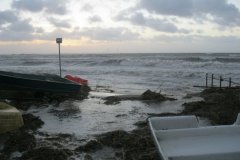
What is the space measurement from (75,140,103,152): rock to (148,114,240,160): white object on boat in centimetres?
155

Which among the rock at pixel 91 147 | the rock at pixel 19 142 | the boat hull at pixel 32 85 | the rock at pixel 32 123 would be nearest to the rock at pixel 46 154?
the rock at pixel 91 147

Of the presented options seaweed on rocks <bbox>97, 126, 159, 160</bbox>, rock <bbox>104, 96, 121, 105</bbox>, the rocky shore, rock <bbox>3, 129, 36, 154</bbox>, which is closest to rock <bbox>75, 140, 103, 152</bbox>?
the rocky shore

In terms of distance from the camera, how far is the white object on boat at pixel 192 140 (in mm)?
5359

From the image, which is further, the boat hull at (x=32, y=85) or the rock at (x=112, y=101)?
the boat hull at (x=32, y=85)

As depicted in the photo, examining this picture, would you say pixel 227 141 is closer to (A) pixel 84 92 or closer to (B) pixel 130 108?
(B) pixel 130 108

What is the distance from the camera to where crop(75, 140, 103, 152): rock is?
24.7ft

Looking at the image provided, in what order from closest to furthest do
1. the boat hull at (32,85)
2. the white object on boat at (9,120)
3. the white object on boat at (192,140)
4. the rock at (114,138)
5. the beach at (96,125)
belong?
the white object on boat at (192,140), the beach at (96,125), the rock at (114,138), the white object on boat at (9,120), the boat hull at (32,85)

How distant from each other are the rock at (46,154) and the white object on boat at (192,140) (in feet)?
6.09

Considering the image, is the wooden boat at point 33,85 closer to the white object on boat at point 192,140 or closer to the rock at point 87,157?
the rock at point 87,157

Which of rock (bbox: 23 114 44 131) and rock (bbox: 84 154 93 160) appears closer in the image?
rock (bbox: 84 154 93 160)

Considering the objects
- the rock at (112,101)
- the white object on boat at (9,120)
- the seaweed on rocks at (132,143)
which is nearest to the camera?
the seaweed on rocks at (132,143)

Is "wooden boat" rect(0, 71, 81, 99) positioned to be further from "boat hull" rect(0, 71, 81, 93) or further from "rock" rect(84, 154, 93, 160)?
"rock" rect(84, 154, 93, 160)

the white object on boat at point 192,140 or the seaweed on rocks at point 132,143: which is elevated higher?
the white object on boat at point 192,140

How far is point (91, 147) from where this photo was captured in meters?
7.64
